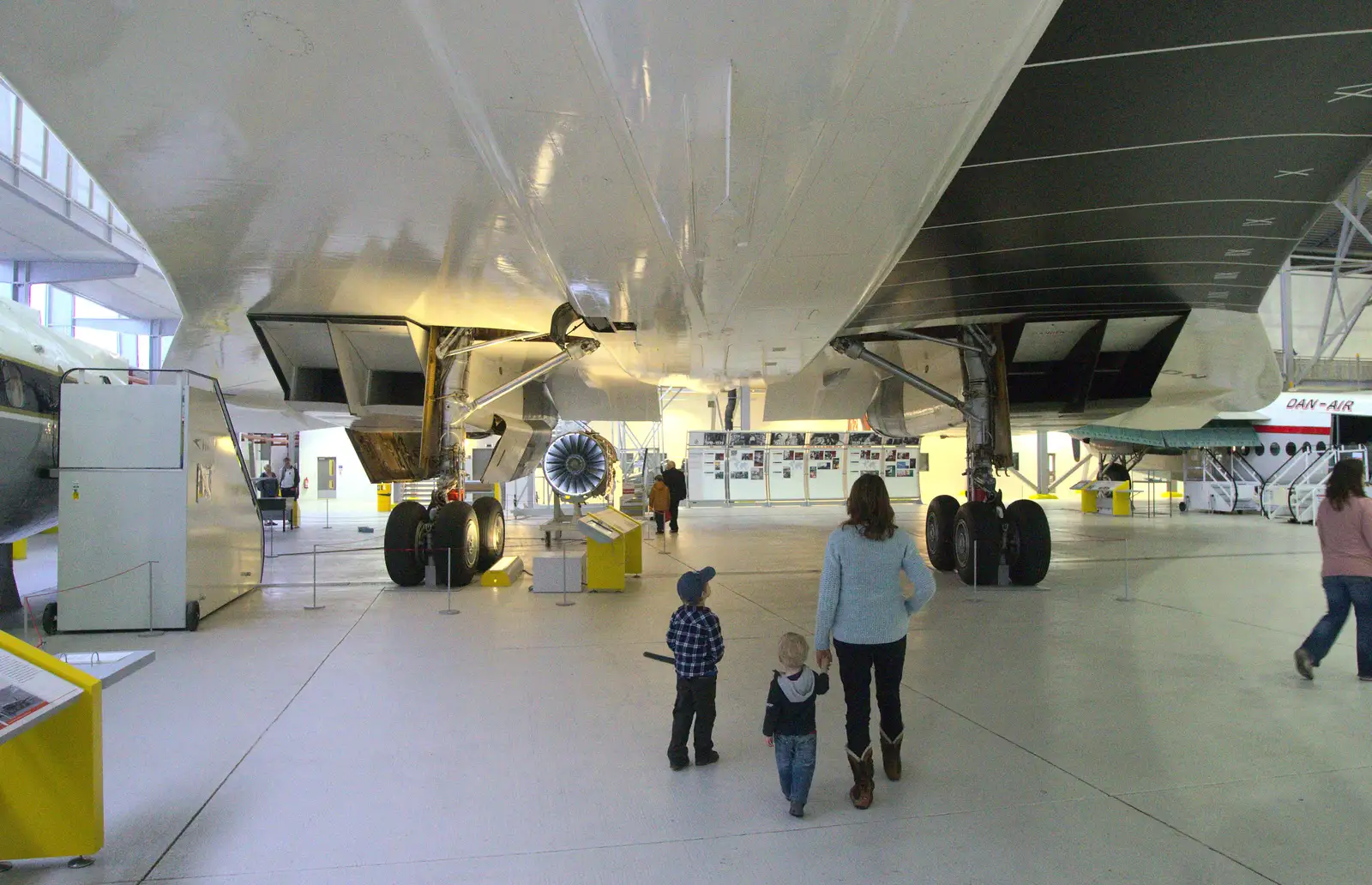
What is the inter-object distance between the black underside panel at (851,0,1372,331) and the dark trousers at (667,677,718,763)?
2541 millimetres

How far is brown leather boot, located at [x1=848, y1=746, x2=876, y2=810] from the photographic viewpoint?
3.11 meters

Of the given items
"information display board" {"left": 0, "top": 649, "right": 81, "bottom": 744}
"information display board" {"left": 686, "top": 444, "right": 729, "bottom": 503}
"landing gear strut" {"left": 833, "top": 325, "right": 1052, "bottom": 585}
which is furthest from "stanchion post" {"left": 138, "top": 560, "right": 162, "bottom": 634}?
"information display board" {"left": 686, "top": 444, "right": 729, "bottom": 503}

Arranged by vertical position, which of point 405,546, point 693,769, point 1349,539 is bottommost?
point 693,769

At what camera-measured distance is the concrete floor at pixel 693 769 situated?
8.89ft

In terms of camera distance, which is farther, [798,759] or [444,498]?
[444,498]

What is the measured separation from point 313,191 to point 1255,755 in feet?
16.3

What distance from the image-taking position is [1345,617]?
15.6 feet

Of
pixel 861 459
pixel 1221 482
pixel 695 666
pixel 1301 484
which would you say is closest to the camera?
pixel 695 666

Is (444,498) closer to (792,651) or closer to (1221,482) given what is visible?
(792,651)

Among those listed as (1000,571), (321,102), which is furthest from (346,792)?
(1000,571)

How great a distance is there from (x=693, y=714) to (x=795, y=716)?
0.76 m

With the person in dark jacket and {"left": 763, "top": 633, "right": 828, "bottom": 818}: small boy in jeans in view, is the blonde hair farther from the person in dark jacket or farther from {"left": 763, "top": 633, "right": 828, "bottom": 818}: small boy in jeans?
the person in dark jacket

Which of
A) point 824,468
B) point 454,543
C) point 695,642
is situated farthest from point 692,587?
point 824,468

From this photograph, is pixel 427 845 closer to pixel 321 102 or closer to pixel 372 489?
pixel 321 102
